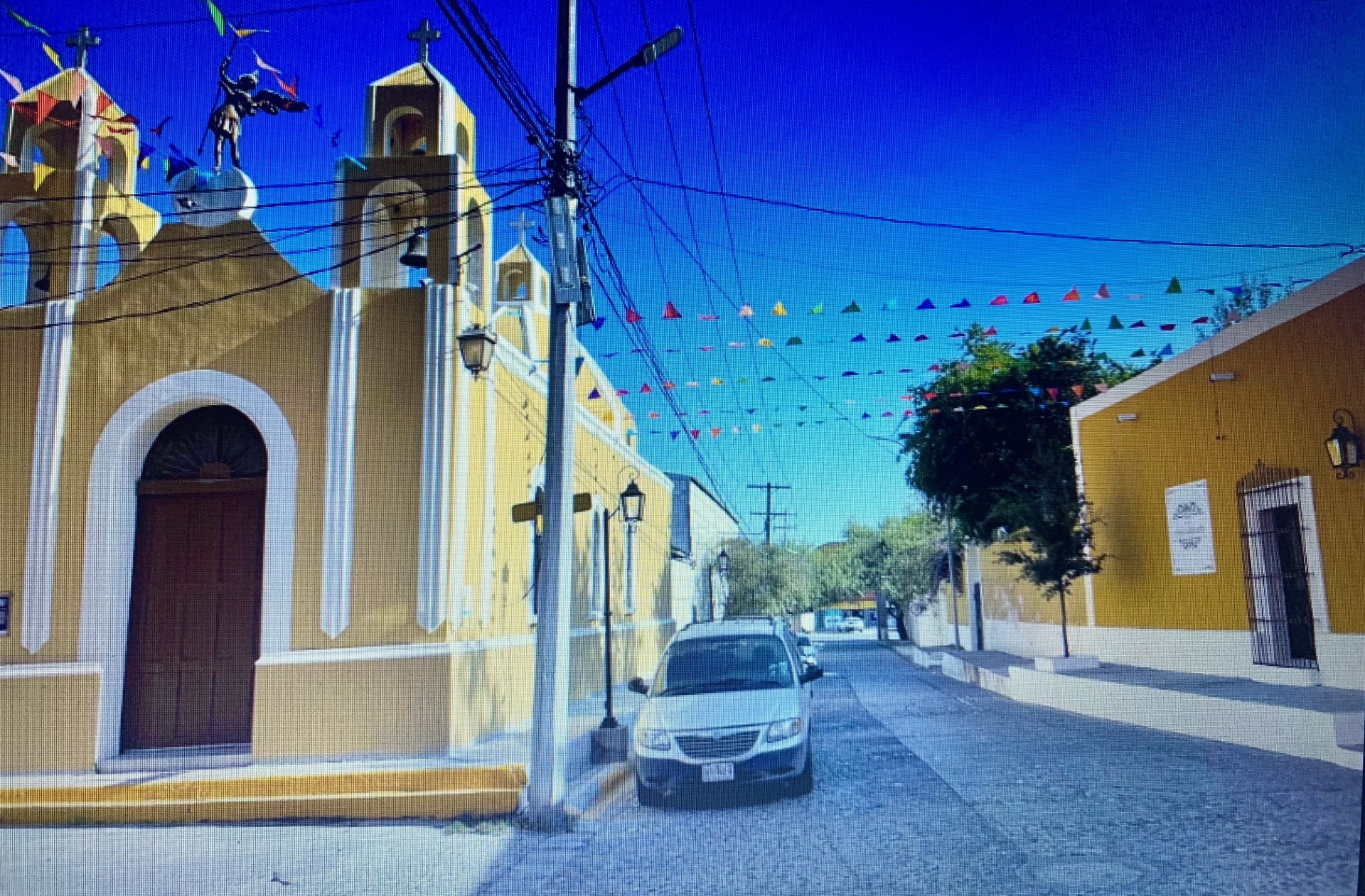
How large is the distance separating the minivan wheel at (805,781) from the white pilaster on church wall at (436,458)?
3729 millimetres

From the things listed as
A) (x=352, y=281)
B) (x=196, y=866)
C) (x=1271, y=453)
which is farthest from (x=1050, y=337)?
(x=196, y=866)

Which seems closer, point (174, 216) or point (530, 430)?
point (174, 216)

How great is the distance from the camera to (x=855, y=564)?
51.5m

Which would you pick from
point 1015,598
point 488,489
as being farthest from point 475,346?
point 1015,598

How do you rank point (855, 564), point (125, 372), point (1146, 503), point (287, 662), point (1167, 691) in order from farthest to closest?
point (855, 564)
point (1146, 503)
point (1167, 691)
point (125, 372)
point (287, 662)

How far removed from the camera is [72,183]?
1104 centimetres

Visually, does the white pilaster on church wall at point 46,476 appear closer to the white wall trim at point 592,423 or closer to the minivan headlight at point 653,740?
the white wall trim at point 592,423

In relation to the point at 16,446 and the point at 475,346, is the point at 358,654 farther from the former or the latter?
the point at 16,446

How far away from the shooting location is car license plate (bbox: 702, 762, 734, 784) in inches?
340

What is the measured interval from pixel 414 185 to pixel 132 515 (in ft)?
14.9

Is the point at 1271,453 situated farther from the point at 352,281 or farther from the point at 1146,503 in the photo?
the point at 352,281

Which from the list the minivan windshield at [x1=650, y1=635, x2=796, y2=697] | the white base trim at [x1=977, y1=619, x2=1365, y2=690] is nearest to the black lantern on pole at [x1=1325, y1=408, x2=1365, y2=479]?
the white base trim at [x1=977, y1=619, x2=1365, y2=690]

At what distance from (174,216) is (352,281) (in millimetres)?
1970

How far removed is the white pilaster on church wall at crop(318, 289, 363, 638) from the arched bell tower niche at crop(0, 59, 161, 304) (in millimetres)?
2568
